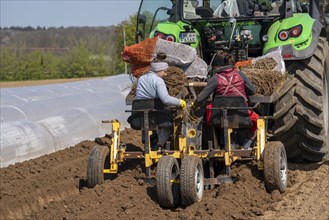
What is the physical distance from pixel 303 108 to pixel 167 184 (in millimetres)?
2310

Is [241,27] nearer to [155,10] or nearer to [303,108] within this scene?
[303,108]

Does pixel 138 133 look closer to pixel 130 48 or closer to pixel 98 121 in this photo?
pixel 98 121

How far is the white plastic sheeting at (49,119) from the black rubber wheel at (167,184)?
1.84 meters

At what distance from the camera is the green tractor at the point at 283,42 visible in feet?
24.9

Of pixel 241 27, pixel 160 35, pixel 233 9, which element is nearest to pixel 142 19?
pixel 160 35

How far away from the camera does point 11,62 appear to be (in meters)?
49.4

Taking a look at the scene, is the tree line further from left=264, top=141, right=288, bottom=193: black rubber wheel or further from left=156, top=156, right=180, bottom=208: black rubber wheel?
left=156, top=156, right=180, bottom=208: black rubber wheel

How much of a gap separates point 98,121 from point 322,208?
6.92m

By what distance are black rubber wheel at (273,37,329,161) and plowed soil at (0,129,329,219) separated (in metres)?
0.39

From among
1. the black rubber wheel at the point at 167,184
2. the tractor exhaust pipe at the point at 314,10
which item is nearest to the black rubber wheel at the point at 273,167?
the black rubber wheel at the point at 167,184

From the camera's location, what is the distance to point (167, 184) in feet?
20.4

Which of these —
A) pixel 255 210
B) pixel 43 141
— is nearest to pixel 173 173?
pixel 255 210

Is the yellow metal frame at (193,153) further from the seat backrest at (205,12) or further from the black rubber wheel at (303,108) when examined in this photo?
the seat backrest at (205,12)

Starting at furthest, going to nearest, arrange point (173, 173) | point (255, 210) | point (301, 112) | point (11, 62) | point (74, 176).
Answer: point (11, 62) → point (74, 176) → point (301, 112) → point (173, 173) → point (255, 210)
